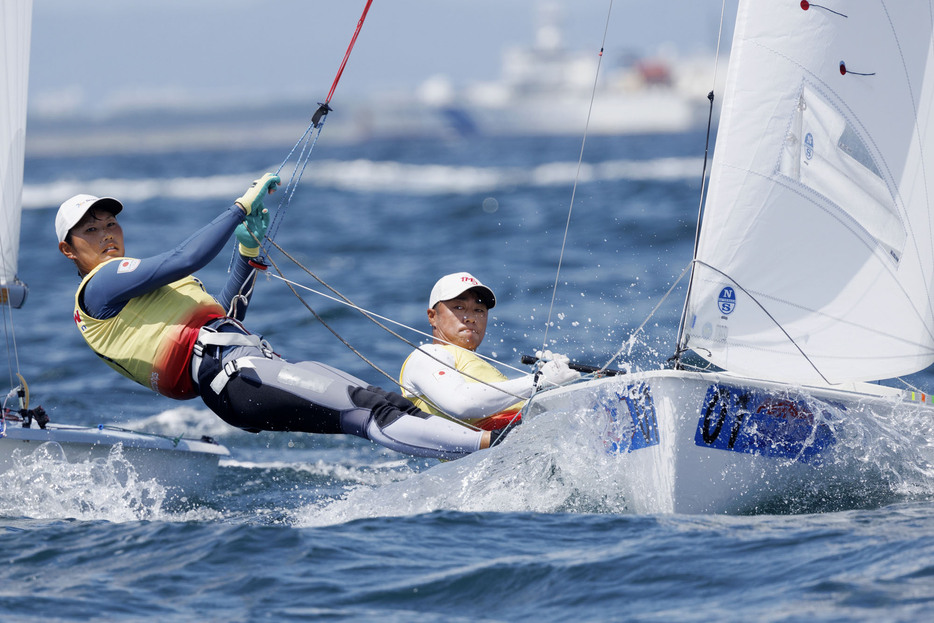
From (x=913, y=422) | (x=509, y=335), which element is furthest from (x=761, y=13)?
(x=509, y=335)

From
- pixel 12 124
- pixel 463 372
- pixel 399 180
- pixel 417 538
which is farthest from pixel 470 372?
pixel 399 180

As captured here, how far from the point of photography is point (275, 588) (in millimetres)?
3230

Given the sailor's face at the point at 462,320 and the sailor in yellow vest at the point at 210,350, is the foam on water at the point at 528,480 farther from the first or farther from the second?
the sailor's face at the point at 462,320

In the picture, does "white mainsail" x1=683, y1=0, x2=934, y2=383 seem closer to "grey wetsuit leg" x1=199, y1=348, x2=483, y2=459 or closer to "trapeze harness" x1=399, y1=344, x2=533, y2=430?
"trapeze harness" x1=399, y1=344, x2=533, y2=430

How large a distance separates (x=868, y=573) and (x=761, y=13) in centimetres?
180

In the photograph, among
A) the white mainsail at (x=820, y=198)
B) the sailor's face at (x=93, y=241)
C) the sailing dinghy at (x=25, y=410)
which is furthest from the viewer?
the sailing dinghy at (x=25, y=410)

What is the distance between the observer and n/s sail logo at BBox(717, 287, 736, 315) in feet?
12.5

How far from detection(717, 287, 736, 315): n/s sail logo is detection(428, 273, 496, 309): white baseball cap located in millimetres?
972

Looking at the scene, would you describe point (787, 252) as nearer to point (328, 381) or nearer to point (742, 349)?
point (742, 349)

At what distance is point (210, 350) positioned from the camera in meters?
4.27

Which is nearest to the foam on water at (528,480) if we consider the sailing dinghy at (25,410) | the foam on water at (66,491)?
the foam on water at (66,491)

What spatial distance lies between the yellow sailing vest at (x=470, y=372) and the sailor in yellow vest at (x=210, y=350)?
0.70 feet

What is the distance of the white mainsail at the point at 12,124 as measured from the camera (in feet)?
15.4

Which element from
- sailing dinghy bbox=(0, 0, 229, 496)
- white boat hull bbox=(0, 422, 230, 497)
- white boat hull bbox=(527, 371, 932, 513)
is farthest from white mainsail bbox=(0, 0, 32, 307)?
white boat hull bbox=(527, 371, 932, 513)
